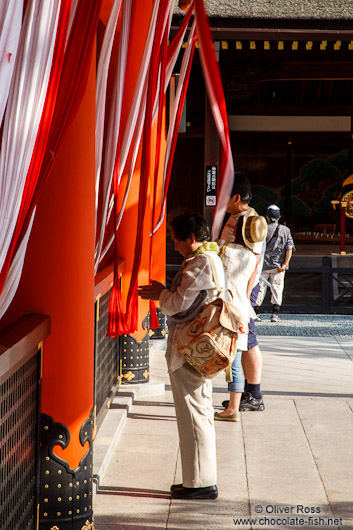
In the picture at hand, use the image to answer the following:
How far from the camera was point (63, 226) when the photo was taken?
3127 millimetres

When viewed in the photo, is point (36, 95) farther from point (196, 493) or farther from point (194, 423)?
point (196, 493)

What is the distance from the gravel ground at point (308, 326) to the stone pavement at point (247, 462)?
8.71 feet

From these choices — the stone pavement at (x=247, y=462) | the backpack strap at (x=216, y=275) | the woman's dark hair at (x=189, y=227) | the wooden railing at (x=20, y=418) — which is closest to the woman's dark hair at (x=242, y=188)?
the woman's dark hair at (x=189, y=227)

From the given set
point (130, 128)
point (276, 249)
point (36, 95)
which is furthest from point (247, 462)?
point (276, 249)

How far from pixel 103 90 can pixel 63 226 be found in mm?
1068

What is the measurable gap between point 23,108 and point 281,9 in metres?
8.79

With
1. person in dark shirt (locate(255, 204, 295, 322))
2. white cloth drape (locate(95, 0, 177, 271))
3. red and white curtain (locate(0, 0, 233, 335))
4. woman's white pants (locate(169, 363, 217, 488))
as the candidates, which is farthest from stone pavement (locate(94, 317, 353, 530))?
person in dark shirt (locate(255, 204, 295, 322))

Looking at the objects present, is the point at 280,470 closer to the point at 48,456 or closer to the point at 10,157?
the point at 48,456

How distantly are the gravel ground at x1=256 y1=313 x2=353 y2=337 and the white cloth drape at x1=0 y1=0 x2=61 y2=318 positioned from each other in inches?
282

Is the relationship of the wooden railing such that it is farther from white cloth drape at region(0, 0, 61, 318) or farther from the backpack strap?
the backpack strap

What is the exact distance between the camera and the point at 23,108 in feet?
7.43

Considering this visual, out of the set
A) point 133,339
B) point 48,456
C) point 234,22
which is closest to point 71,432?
point 48,456

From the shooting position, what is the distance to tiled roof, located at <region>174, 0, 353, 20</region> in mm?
10086

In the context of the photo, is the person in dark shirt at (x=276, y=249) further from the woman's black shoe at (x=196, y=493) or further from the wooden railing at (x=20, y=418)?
the wooden railing at (x=20, y=418)
